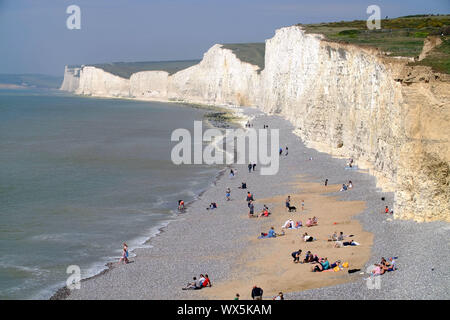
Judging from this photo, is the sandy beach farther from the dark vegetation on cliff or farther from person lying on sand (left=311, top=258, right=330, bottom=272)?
the dark vegetation on cliff

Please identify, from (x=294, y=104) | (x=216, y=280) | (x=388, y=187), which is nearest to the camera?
(x=216, y=280)

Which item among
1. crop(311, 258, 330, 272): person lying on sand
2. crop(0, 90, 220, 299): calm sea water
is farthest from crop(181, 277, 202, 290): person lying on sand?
crop(0, 90, 220, 299): calm sea water

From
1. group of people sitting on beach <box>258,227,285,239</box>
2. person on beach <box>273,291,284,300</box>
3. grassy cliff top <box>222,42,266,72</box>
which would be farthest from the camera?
grassy cliff top <box>222,42,266,72</box>

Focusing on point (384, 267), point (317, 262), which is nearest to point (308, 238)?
point (317, 262)
